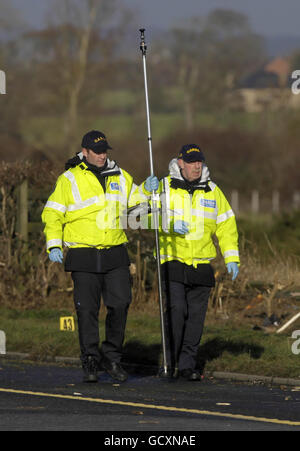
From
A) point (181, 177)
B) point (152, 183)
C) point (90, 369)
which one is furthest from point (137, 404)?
point (181, 177)

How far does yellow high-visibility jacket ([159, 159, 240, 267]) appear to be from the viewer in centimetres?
1103

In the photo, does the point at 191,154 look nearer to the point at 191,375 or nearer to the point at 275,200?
the point at 191,375

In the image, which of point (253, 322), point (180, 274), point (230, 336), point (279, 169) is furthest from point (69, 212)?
point (279, 169)

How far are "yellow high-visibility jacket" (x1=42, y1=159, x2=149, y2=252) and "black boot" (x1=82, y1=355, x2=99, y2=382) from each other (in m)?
1.00

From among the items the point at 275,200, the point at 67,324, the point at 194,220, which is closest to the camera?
the point at 194,220

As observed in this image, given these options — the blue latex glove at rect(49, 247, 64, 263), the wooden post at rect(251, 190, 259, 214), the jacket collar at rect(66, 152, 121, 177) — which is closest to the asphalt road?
the blue latex glove at rect(49, 247, 64, 263)

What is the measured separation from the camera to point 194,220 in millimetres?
11023

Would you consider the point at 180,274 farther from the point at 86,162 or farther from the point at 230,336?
the point at 230,336

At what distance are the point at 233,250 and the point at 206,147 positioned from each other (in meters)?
50.7

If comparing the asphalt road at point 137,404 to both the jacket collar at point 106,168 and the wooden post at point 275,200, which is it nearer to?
the jacket collar at point 106,168

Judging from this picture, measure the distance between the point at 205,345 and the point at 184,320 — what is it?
141 cm

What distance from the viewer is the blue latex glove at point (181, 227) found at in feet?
35.8

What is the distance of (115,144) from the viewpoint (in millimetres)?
60031
